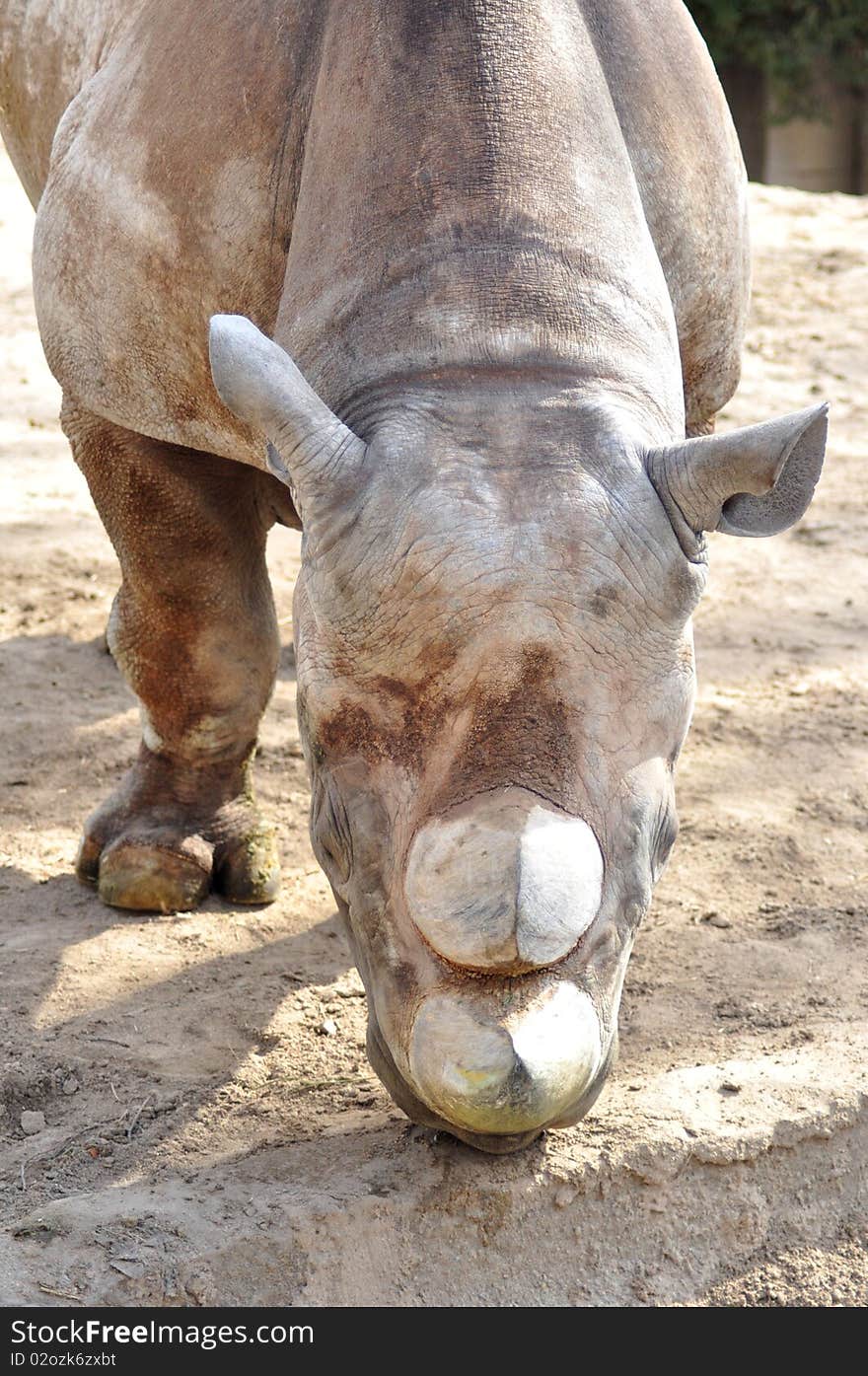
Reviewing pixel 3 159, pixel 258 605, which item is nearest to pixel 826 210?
pixel 3 159

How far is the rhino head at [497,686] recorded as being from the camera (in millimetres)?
2434

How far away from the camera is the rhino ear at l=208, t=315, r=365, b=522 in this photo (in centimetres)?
260

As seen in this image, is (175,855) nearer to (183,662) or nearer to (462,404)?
(183,662)

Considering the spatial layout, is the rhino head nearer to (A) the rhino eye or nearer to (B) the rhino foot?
(A) the rhino eye

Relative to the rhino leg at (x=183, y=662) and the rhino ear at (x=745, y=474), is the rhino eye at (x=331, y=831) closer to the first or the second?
the rhino ear at (x=745, y=474)

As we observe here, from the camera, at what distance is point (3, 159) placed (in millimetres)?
10781

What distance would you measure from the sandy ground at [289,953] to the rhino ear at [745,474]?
114 centimetres

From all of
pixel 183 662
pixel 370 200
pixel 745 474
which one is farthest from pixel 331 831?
pixel 183 662

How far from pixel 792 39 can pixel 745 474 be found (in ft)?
41.7

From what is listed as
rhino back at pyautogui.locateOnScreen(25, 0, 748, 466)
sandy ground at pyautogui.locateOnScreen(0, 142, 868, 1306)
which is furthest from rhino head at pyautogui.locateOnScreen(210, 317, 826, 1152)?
sandy ground at pyautogui.locateOnScreen(0, 142, 868, 1306)

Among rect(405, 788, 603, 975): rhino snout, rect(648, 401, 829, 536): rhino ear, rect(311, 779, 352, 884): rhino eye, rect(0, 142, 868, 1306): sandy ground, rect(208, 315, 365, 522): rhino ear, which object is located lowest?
rect(0, 142, 868, 1306): sandy ground

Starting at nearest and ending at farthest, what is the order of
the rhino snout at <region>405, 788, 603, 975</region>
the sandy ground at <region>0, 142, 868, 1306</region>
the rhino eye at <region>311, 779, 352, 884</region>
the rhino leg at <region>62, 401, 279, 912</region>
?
1. the rhino snout at <region>405, 788, 603, 975</region>
2. the rhino eye at <region>311, 779, 352, 884</region>
3. the sandy ground at <region>0, 142, 868, 1306</region>
4. the rhino leg at <region>62, 401, 279, 912</region>

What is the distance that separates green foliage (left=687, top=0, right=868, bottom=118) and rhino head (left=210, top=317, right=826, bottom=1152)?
12302 millimetres

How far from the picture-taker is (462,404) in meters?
2.67
